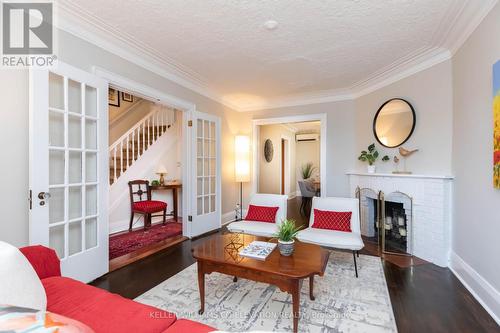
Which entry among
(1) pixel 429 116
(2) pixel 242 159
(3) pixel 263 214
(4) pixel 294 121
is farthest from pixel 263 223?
(1) pixel 429 116

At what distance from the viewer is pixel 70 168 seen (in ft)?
7.46

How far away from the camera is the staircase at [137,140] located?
14.8 ft

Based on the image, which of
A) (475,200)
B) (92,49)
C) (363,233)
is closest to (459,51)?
(475,200)

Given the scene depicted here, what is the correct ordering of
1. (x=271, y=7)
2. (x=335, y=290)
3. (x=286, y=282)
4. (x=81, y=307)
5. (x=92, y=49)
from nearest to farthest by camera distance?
(x=81, y=307) < (x=286, y=282) < (x=271, y=7) < (x=335, y=290) < (x=92, y=49)

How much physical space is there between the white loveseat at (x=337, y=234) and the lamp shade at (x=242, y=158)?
1.97 metres

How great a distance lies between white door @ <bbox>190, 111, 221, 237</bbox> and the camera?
3.87m

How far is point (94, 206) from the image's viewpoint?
2.46m

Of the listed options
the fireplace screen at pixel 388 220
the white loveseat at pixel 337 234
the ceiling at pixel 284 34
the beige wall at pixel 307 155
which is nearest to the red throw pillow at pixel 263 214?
the white loveseat at pixel 337 234

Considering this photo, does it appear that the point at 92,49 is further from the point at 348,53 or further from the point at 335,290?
the point at 335,290

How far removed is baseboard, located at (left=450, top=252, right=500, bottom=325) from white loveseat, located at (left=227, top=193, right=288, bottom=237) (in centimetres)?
196

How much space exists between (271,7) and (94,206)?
103 inches

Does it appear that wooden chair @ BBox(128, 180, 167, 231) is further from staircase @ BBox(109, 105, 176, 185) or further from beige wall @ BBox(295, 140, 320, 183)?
beige wall @ BBox(295, 140, 320, 183)

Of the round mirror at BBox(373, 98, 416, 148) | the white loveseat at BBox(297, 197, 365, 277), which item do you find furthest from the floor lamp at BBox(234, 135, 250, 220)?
the round mirror at BBox(373, 98, 416, 148)

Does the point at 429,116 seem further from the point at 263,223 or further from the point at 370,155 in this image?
the point at 263,223
